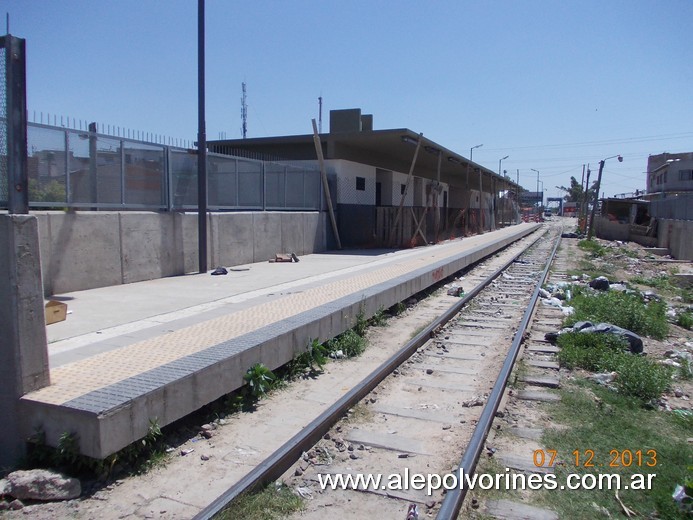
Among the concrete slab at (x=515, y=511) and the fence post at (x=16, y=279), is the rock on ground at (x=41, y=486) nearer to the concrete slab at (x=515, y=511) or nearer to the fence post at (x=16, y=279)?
the fence post at (x=16, y=279)

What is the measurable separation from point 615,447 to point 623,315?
5448 mm

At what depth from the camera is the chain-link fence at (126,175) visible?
31.3ft

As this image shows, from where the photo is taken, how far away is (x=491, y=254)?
25.2 m

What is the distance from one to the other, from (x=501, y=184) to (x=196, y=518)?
187ft

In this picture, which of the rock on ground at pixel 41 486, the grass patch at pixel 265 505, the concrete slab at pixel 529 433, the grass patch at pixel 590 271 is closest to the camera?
the grass patch at pixel 265 505

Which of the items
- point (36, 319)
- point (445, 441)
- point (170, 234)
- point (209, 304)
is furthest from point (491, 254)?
point (36, 319)

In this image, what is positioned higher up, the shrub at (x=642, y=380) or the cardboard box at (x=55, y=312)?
the cardboard box at (x=55, y=312)

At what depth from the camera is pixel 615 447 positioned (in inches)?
194

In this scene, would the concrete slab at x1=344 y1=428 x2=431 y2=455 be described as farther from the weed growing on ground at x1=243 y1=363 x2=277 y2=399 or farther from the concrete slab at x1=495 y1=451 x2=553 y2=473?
the weed growing on ground at x1=243 y1=363 x2=277 y2=399

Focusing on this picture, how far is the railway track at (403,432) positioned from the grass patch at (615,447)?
0.66 m

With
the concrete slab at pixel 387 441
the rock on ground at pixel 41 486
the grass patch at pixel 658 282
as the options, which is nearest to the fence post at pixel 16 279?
the rock on ground at pixel 41 486

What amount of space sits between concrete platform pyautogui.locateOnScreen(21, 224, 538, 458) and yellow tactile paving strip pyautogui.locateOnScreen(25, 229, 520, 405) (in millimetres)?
12

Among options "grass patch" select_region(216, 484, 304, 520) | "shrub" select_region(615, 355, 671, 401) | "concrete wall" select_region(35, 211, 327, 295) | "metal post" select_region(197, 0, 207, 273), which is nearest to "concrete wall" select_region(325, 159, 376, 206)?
"concrete wall" select_region(35, 211, 327, 295)
